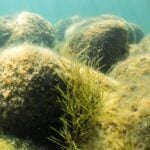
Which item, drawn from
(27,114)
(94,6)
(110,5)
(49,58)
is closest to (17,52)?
(49,58)

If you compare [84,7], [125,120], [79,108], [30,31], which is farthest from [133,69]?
[84,7]

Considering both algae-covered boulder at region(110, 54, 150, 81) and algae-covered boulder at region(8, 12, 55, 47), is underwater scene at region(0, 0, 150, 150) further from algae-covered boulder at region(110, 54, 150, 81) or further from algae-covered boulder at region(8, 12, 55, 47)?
algae-covered boulder at region(8, 12, 55, 47)

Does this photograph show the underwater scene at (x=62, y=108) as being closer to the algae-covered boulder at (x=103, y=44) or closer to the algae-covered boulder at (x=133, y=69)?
the algae-covered boulder at (x=133, y=69)

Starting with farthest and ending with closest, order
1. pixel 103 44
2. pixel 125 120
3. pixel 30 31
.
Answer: pixel 30 31
pixel 103 44
pixel 125 120

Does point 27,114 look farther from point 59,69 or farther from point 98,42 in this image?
point 98,42

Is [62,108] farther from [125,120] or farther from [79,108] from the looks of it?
[125,120]

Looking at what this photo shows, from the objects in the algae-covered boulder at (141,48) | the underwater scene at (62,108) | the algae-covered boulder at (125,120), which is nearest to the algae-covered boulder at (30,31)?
the algae-covered boulder at (141,48)

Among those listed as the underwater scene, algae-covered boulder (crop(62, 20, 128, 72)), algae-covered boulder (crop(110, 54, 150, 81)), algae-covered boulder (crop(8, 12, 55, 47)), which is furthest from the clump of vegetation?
algae-covered boulder (crop(8, 12, 55, 47))
